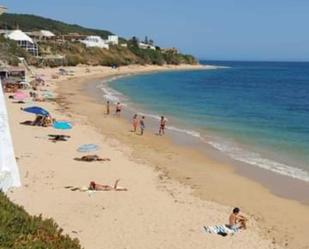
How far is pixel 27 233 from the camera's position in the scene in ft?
25.2

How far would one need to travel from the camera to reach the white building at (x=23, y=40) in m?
92.8

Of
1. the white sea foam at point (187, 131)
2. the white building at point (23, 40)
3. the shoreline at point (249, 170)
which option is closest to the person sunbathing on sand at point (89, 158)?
the shoreline at point (249, 170)

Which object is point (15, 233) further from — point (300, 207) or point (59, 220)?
point (300, 207)

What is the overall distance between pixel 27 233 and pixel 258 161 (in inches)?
682

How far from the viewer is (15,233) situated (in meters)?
7.48

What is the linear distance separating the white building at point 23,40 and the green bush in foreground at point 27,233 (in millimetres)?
87921

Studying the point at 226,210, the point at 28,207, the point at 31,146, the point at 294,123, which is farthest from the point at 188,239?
the point at 294,123

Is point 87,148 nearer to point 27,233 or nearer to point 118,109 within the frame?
point 27,233

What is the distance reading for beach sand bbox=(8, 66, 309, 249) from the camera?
43.6 ft

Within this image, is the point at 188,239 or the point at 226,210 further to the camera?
the point at 226,210

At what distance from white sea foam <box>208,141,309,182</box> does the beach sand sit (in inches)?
63.0

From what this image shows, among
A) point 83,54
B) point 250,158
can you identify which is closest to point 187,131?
point 250,158

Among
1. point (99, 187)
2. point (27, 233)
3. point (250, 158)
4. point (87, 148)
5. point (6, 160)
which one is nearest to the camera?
point (27, 233)

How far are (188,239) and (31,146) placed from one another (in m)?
12.1
